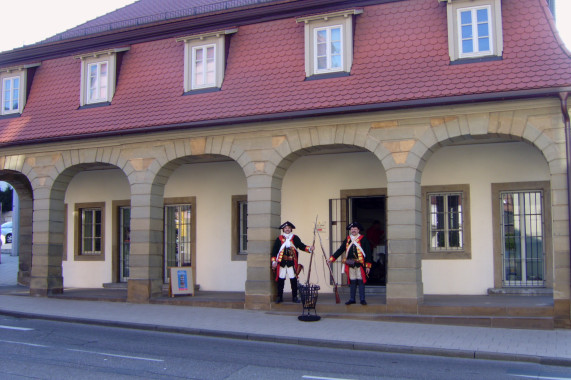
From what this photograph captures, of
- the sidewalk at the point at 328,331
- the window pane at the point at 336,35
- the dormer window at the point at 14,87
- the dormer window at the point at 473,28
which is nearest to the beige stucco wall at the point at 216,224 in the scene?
the sidewalk at the point at 328,331

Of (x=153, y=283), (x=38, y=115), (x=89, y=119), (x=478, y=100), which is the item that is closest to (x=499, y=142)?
(x=478, y=100)

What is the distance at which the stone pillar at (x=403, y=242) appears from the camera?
13234 mm

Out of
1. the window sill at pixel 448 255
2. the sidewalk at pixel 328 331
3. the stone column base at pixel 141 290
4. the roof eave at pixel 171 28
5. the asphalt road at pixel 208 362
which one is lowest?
the asphalt road at pixel 208 362

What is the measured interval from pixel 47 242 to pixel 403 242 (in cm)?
944

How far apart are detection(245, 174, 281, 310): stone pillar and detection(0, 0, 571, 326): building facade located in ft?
0.12

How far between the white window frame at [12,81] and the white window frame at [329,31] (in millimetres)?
8469

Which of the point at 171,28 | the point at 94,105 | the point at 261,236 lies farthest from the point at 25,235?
the point at 261,236

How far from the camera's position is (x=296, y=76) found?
49.9ft

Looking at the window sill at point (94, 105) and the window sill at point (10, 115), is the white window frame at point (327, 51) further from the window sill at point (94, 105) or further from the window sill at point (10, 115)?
the window sill at point (10, 115)

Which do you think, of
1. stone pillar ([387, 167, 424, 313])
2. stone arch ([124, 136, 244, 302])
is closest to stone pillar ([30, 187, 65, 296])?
stone arch ([124, 136, 244, 302])

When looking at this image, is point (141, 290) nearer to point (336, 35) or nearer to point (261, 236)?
point (261, 236)

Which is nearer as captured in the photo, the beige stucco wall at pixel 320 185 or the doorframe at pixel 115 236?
the beige stucco wall at pixel 320 185

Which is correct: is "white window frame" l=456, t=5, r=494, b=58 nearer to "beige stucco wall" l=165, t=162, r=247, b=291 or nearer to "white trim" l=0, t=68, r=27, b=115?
"beige stucco wall" l=165, t=162, r=247, b=291

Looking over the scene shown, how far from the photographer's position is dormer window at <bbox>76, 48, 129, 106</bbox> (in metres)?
17.6
